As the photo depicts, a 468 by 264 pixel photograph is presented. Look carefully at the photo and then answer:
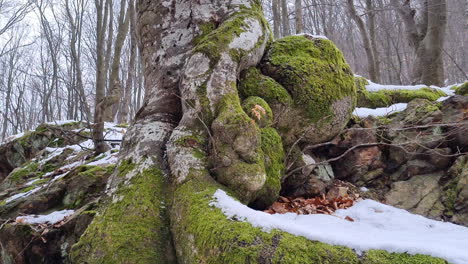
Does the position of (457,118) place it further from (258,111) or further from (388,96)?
(258,111)

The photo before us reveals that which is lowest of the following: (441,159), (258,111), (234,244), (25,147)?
(441,159)

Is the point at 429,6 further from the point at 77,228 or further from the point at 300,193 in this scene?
the point at 77,228

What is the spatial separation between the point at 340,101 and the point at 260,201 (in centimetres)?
170

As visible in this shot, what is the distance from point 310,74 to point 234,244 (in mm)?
2327

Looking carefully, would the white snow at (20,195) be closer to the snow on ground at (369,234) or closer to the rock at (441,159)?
the snow on ground at (369,234)

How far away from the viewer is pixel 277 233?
54.8 inches

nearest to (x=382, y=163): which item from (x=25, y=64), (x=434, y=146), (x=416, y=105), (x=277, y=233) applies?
(x=434, y=146)

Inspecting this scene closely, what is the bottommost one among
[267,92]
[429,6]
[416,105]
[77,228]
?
[77,228]

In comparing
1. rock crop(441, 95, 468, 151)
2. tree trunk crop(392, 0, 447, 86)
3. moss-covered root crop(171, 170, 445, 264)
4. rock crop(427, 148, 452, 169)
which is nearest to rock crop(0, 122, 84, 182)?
moss-covered root crop(171, 170, 445, 264)

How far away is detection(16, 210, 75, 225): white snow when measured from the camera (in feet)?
9.46

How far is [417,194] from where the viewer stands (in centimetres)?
326

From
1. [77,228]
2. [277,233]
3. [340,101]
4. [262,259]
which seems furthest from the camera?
[340,101]

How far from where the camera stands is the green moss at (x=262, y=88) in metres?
2.86

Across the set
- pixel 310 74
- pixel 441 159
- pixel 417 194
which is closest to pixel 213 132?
pixel 310 74
